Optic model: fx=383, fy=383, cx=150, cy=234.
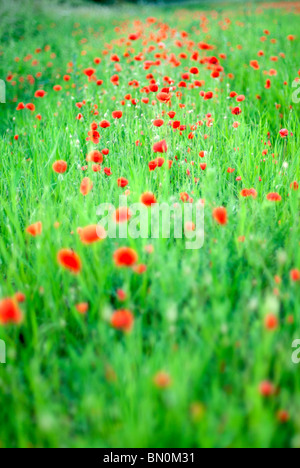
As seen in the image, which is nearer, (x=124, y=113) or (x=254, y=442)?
(x=254, y=442)

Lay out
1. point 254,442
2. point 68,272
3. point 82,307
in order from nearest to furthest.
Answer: point 254,442
point 82,307
point 68,272

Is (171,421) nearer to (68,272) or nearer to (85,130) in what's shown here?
(68,272)

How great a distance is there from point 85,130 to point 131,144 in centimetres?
48

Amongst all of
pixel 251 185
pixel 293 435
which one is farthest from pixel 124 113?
pixel 293 435

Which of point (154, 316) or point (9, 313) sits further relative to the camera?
point (154, 316)

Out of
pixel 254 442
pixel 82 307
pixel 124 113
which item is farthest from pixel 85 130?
pixel 254 442

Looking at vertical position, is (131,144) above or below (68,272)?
above

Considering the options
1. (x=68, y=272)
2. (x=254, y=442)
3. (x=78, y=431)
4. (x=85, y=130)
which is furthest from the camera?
(x=85, y=130)

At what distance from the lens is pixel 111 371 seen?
3.69 feet

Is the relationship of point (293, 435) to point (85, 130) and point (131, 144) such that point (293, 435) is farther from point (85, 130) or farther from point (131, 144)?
point (85, 130)

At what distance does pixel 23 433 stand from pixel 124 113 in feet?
8.73
